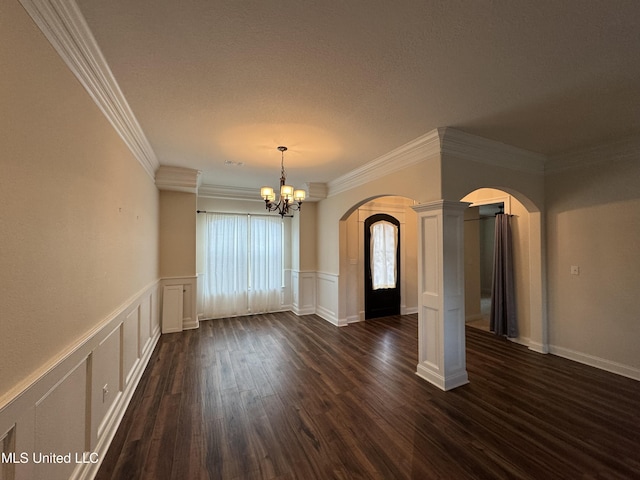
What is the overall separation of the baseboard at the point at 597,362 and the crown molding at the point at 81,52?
19.0ft

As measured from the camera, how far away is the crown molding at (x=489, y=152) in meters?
2.89

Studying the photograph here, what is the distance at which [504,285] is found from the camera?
4.24m

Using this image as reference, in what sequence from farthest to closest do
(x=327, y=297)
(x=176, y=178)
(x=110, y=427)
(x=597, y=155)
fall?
(x=327, y=297) → (x=176, y=178) → (x=597, y=155) → (x=110, y=427)

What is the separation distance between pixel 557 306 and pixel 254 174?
505 cm

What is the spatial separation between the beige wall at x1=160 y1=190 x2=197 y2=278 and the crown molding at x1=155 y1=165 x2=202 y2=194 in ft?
1.21

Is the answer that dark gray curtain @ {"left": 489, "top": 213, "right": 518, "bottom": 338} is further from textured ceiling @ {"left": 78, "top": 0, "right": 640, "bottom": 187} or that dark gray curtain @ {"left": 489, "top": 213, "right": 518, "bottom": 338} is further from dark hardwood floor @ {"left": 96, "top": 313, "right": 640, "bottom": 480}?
textured ceiling @ {"left": 78, "top": 0, "right": 640, "bottom": 187}

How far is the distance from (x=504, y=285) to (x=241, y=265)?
16.4 ft

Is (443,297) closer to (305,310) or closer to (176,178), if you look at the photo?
(305,310)

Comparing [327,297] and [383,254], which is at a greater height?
[383,254]

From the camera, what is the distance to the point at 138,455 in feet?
6.25

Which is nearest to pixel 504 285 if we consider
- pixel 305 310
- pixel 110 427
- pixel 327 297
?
pixel 327 297

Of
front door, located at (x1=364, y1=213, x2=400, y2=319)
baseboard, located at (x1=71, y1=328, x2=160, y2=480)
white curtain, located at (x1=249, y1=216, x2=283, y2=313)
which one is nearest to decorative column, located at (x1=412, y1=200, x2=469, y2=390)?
front door, located at (x1=364, y1=213, x2=400, y2=319)

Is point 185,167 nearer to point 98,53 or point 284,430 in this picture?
point 98,53

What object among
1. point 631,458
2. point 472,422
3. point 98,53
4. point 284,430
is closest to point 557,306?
point 631,458
